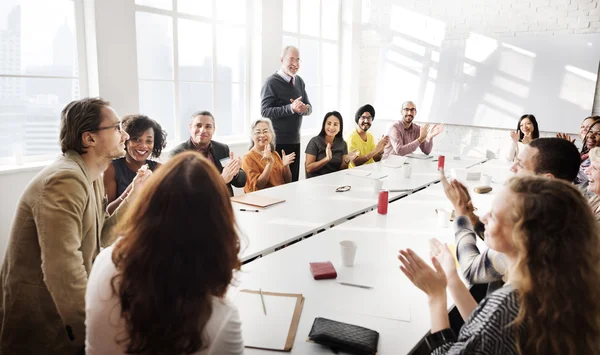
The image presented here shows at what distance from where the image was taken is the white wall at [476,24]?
535 centimetres

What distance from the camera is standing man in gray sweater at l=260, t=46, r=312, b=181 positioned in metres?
4.37

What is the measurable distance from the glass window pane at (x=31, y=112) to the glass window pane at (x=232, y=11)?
1.90 m

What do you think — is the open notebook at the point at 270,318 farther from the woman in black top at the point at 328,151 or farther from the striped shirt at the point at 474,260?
the woman in black top at the point at 328,151

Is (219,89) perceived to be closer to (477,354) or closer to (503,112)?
(503,112)

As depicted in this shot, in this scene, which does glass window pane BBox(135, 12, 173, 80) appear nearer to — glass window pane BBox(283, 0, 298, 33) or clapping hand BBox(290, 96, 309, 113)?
clapping hand BBox(290, 96, 309, 113)

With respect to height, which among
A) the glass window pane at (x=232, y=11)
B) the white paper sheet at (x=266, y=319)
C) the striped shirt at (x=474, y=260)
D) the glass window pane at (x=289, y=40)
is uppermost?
the glass window pane at (x=232, y=11)

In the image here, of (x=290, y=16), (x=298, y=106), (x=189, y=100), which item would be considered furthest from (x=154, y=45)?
(x=290, y=16)

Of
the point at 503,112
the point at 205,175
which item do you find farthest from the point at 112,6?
the point at 503,112

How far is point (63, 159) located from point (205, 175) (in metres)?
0.93

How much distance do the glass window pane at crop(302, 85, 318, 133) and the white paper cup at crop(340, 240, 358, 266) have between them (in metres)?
4.69

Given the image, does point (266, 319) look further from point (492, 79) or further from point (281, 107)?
point (492, 79)

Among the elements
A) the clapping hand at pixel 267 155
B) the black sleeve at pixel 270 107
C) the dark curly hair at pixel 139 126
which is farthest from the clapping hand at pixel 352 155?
the dark curly hair at pixel 139 126

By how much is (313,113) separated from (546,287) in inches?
226

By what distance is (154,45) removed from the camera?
166 inches
